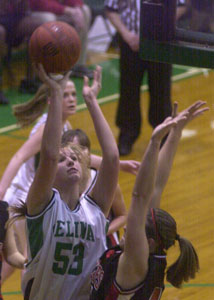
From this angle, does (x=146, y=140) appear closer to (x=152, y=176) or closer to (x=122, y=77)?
(x=122, y=77)

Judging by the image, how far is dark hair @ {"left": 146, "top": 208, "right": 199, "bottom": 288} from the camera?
3.51 m

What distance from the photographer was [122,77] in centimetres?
792

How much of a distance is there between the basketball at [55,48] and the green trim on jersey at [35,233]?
979mm

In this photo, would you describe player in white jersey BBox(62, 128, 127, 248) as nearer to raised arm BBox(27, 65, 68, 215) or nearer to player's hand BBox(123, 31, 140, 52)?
raised arm BBox(27, 65, 68, 215)

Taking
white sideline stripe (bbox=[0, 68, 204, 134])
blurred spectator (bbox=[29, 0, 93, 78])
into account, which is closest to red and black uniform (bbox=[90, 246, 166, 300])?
white sideline stripe (bbox=[0, 68, 204, 134])

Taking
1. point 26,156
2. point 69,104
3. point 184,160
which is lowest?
point 184,160

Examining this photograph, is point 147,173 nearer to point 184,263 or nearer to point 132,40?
point 184,263

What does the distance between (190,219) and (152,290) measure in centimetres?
294

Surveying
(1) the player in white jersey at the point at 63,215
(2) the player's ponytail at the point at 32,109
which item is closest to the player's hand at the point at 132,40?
(2) the player's ponytail at the point at 32,109

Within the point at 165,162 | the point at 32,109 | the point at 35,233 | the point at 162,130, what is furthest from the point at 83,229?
the point at 32,109

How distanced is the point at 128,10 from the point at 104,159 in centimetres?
441

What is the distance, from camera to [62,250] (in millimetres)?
3568

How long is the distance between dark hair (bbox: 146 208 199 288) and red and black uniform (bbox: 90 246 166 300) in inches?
3.7

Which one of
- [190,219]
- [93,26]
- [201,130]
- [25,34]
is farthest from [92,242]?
[93,26]
